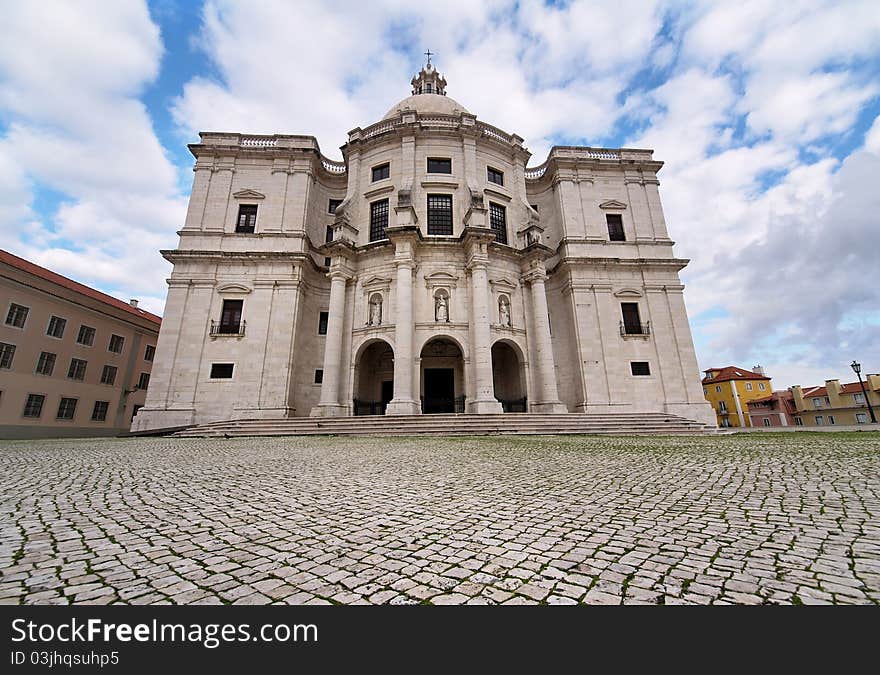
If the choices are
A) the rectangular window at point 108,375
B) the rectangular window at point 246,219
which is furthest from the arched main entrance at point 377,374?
the rectangular window at point 108,375

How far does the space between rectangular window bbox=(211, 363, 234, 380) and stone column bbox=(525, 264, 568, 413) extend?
16.6 metres

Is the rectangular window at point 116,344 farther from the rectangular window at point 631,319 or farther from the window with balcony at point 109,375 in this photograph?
the rectangular window at point 631,319

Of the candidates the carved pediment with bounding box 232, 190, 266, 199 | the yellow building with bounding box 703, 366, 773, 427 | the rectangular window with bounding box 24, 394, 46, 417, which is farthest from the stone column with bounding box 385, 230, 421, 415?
the yellow building with bounding box 703, 366, 773, 427

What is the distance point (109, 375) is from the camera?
80.0ft

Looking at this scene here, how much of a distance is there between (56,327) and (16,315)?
193 centimetres

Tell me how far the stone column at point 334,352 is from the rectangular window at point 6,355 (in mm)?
16891

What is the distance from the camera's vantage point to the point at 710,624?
1518 millimetres

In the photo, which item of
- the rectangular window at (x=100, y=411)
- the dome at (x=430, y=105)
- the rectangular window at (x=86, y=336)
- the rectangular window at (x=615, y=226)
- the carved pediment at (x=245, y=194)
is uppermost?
the dome at (x=430, y=105)

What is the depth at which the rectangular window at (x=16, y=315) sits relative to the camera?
63.6 ft

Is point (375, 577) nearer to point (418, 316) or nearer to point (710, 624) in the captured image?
point (710, 624)

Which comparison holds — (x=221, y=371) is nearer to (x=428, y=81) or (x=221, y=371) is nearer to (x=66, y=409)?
(x=66, y=409)

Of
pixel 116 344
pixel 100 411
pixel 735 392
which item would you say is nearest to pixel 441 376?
pixel 100 411

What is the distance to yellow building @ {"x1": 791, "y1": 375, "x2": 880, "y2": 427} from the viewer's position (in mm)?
35844

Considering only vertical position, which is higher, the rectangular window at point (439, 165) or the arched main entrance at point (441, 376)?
the rectangular window at point (439, 165)
